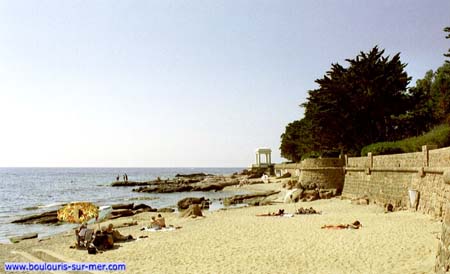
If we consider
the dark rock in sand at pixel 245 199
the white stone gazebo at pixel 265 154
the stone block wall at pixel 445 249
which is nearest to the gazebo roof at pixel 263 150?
the white stone gazebo at pixel 265 154

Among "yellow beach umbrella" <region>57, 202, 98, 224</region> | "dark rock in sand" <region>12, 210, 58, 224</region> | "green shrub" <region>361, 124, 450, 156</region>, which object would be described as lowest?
"dark rock in sand" <region>12, 210, 58, 224</region>

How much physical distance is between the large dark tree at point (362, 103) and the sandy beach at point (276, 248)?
1706 cm

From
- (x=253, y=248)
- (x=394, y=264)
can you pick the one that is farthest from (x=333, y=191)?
(x=394, y=264)

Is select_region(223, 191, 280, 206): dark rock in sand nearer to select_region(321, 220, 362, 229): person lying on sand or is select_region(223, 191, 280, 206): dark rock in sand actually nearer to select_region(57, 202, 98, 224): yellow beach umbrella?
select_region(321, 220, 362, 229): person lying on sand

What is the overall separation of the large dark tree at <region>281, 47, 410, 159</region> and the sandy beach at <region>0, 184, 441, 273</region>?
17062 mm

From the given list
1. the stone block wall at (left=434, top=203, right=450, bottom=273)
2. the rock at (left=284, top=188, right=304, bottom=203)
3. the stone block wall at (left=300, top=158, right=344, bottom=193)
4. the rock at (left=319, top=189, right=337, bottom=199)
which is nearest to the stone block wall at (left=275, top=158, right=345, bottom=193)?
the stone block wall at (left=300, top=158, right=344, bottom=193)

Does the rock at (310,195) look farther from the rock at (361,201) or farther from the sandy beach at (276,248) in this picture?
the sandy beach at (276,248)

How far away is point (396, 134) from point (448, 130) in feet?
39.5

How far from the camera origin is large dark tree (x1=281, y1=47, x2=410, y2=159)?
37.2 m

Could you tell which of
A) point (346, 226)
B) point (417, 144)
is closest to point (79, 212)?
point (346, 226)

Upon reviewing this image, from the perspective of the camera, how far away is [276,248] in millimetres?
14273

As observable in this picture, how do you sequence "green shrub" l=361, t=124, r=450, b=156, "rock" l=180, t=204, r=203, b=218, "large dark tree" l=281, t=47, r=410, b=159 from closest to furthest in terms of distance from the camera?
"green shrub" l=361, t=124, r=450, b=156, "rock" l=180, t=204, r=203, b=218, "large dark tree" l=281, t=47, r=410, b=159

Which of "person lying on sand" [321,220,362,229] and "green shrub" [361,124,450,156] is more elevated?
"green shrub" [361,124,450,156]

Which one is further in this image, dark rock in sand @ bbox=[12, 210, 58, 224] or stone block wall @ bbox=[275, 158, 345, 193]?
stone block wall @ bbox=[275, 158, 345, 193]
